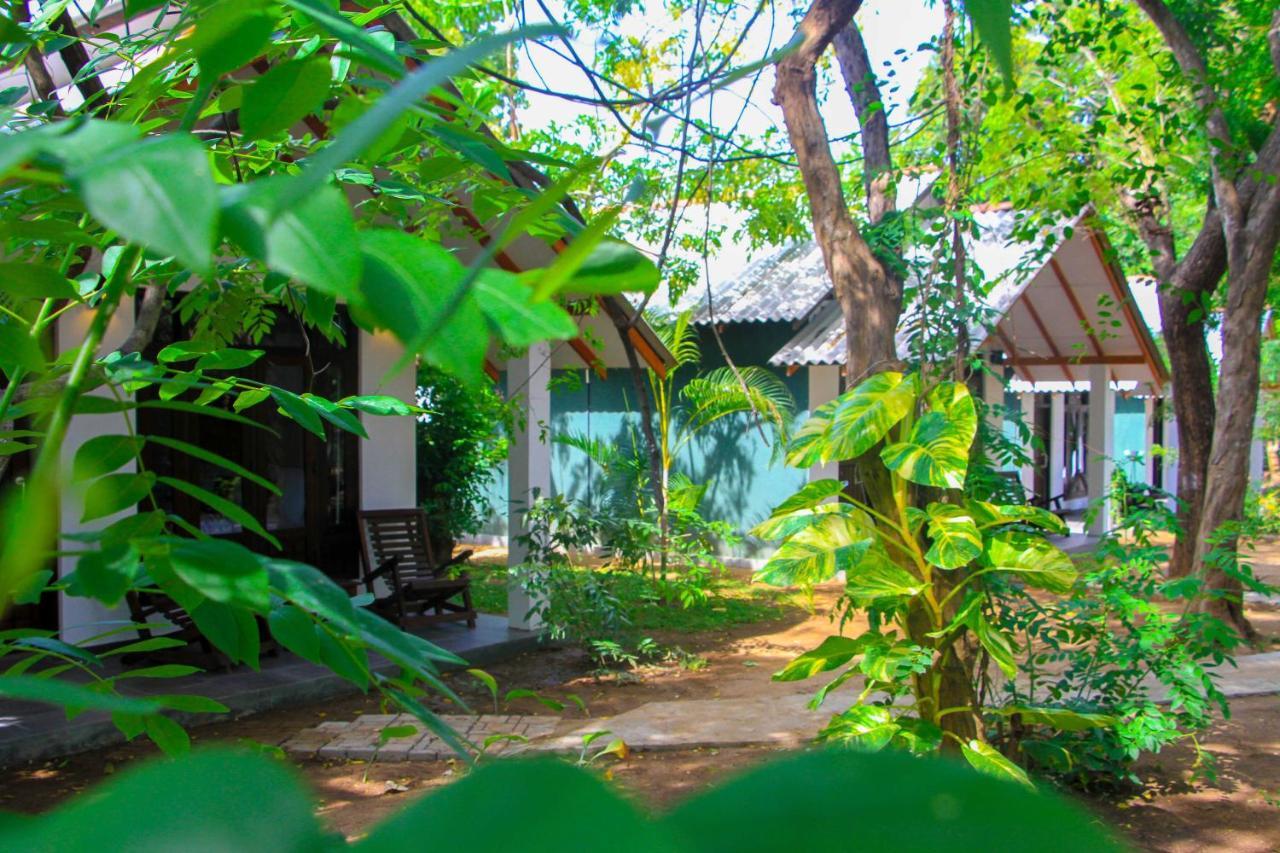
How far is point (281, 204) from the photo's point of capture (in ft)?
1.07

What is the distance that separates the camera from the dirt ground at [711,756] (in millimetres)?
5055

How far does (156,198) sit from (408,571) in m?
9.43

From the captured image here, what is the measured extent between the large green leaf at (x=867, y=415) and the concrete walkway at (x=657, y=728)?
1.76 m

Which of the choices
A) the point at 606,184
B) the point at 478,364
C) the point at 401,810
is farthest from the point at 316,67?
the point at 606,184

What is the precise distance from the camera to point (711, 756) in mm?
6020

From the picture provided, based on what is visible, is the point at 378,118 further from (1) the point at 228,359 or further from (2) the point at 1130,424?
(2) the point at 1130,424

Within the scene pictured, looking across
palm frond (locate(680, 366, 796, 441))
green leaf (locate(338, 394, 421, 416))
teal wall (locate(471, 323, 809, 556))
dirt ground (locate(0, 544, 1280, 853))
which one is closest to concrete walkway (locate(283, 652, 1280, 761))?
dirt ground (locate(0, 544, 1280, 853))

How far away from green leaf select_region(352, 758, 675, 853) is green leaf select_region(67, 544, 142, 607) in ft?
1.61

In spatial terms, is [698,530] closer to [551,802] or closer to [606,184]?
[606,184]

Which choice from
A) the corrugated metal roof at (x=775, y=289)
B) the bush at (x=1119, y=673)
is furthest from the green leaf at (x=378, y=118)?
the corrugated metal roof at (x=775, y=289)

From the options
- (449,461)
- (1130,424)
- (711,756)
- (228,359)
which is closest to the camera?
(228,359)

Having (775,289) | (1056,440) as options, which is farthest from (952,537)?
(1056,440)

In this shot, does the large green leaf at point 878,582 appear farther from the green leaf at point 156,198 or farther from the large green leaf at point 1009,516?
the green leaf at point 156,198

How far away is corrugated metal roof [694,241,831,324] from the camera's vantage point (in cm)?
1420
